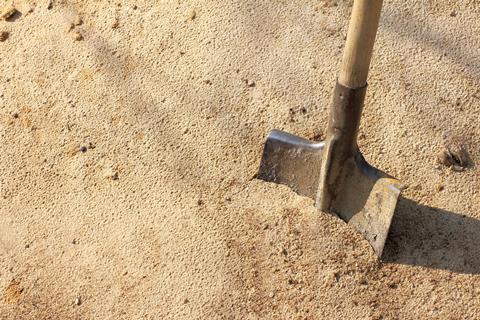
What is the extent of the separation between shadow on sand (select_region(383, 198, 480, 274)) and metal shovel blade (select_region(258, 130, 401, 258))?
0.26ft

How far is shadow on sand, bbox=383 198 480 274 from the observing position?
6.31ft

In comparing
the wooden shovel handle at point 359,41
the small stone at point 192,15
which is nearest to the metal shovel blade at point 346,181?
the wooden shovel handle at point 359,41

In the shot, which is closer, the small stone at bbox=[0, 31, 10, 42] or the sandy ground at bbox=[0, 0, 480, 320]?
the sandy ground at bbox=[0, 0, 480, 320]

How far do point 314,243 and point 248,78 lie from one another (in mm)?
657

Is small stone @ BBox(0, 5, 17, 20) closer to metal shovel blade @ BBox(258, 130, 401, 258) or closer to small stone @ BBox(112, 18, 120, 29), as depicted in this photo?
small stone @ BBox(112, 18, 120, 29)

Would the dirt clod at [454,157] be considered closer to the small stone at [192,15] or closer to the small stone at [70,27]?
the small stone at [192,15]

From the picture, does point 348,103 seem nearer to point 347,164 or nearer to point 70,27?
point 347,164

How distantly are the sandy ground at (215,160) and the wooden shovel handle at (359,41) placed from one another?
1.36 ft

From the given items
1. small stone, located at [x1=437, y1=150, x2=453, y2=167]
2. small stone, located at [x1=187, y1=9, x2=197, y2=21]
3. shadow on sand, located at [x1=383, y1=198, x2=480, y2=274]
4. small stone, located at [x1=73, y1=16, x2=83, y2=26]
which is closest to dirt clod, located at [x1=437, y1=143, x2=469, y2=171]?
small stone, located at [x1=437, y1=150, x2=453, y2=167]

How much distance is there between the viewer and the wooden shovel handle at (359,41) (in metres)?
1.66

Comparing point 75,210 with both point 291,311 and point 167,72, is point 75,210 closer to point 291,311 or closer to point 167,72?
point 167,72

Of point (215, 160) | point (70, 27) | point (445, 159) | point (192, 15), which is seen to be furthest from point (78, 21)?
point (445, 159)

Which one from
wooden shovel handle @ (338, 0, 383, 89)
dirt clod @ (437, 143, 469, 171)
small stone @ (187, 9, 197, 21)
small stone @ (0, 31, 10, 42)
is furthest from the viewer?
small stone @ (0, 31, 10, 42)

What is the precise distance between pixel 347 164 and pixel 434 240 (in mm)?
331
